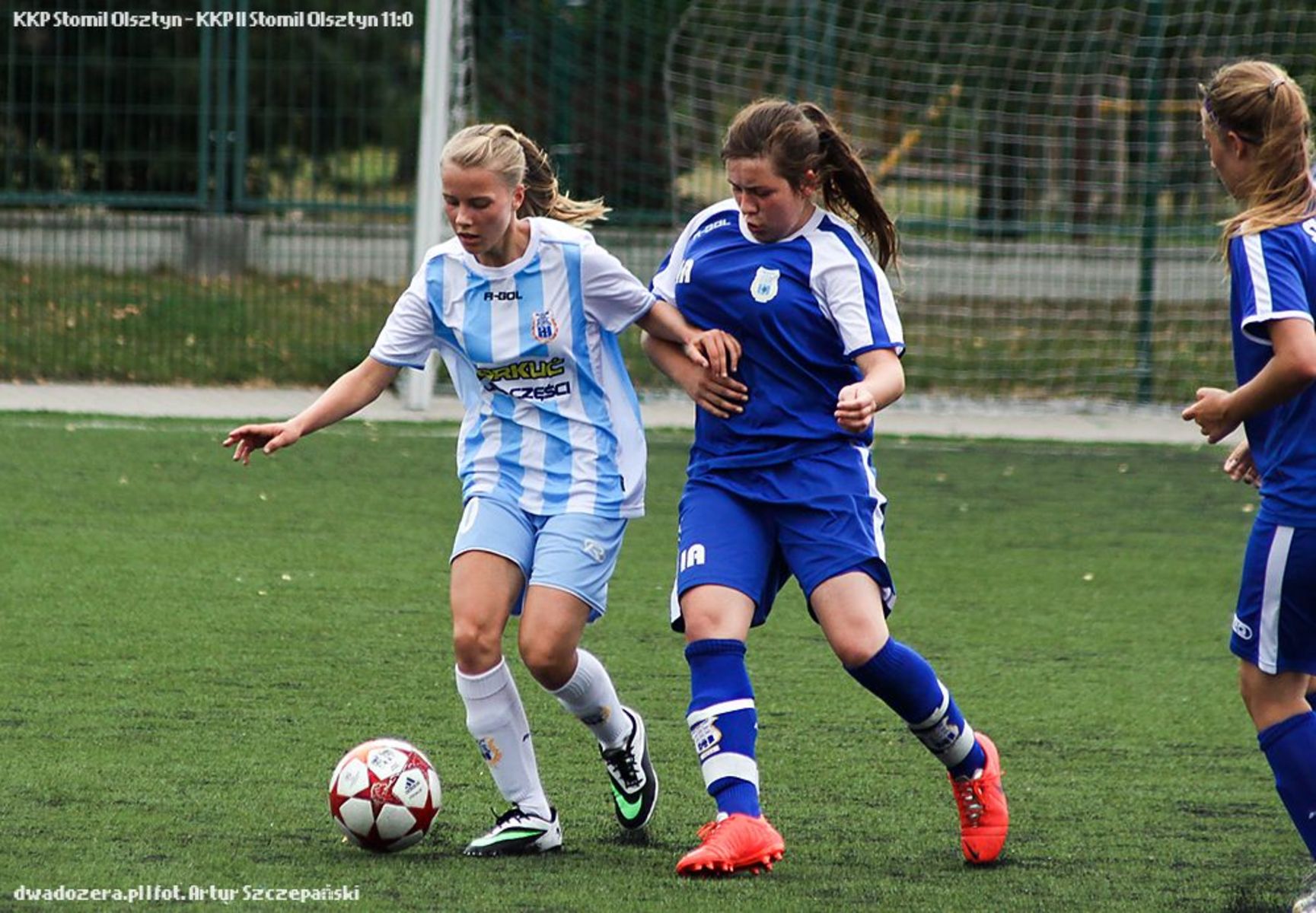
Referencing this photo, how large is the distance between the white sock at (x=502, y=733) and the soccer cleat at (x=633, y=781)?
21 cm

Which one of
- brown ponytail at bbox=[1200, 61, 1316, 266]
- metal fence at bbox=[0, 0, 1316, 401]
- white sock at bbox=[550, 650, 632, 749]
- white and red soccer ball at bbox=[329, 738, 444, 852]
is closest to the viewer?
brown ponytail at bbox=[1200, 61, 1316, 266]

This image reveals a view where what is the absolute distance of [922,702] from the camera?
4000 mm

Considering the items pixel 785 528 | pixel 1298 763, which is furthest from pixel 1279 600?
pixel 785 528

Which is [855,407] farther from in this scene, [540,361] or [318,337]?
[318,337]

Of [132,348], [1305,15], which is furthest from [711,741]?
[1305,15]

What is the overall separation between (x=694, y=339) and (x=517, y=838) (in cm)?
110

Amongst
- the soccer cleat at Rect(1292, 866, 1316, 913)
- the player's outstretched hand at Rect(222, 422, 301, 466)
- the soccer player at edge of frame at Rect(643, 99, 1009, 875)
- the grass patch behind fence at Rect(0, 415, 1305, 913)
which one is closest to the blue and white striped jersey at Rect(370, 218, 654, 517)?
the soccer player at edge of frame at Rect(643, 99, 1009, 875)

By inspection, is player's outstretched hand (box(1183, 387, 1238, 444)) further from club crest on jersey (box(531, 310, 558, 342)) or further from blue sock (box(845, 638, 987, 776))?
club crest on jersey (box(531, 310, 558, 342))

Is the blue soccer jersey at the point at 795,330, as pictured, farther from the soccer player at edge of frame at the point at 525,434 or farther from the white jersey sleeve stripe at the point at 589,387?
the white jersey sleeve stripe at the point at 589,387

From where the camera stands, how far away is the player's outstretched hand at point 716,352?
13.1ft

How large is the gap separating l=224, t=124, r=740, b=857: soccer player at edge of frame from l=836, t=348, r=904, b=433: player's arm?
273 mm

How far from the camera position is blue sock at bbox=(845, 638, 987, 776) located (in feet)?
13.0

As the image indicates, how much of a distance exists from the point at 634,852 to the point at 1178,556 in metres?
4.51

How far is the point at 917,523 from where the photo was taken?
28.0 ft
